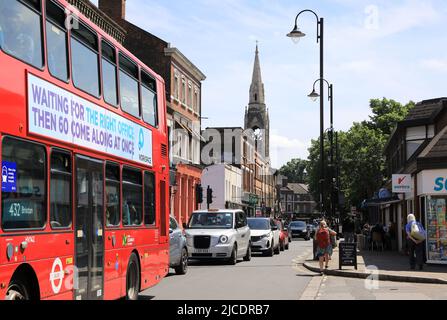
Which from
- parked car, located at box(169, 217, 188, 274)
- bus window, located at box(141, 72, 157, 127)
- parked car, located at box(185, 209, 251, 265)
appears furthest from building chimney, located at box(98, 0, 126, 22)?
bus window, located at box(141, 72, 157, 127)

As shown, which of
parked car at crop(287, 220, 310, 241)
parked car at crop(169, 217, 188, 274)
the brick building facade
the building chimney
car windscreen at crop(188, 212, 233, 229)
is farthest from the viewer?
parked car at crop(287, 220, 310, 241)

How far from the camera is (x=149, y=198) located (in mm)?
13141

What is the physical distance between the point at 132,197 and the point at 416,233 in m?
11.5

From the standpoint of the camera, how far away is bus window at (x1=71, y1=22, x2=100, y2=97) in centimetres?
970

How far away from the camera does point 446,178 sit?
907 inches

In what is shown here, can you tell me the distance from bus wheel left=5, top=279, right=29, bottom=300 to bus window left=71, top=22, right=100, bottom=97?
3081 mm

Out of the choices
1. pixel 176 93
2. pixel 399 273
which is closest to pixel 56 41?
pixel 399 273

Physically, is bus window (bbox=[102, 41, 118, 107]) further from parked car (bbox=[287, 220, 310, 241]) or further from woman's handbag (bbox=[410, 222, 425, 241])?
parked car (bbox=[287, 220, 310, 241])

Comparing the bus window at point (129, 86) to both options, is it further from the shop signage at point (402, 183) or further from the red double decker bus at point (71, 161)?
the shop signage at point (402, 183)

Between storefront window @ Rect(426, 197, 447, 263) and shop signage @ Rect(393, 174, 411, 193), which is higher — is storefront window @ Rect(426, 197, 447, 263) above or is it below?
below

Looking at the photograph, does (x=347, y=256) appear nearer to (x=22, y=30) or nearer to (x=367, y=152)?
(x=22, y=30)

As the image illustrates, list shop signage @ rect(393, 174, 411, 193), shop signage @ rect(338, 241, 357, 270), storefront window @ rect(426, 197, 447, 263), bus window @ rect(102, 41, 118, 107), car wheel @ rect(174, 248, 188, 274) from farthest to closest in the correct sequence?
1. shop signage @ rect(393, 174, 411, 193)
2. storefront window @ rect(426, 197, 447, 263)
3. shop signage @ rect(338, 241, 357, 270)
4. car wheel @ rect(174, 248, 188, 274)
5. bus window @ rect(102, 41, 118, 107)

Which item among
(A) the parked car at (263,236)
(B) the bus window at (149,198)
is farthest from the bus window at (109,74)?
(A) the parked car at (263,236)

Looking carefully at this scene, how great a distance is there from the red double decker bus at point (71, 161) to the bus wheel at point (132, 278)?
0.02 metres
